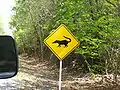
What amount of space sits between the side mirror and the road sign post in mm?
7575

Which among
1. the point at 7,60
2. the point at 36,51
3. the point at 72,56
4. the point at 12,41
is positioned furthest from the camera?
the point at 36,51

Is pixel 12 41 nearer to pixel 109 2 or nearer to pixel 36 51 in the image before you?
pixel 109 2

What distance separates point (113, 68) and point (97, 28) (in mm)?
2716

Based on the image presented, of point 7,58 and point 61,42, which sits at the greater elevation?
point 7,58

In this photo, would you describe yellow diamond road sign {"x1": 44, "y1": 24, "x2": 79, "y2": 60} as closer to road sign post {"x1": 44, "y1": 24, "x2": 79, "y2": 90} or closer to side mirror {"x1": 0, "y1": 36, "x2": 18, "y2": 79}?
road sign post {"x1": 44, "y1": 24, "x2": 79, "y2": 90}

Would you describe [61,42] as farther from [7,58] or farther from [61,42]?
[7,58]

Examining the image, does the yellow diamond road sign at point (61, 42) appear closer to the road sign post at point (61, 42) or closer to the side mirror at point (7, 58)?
the road sign post at point (61, 42)

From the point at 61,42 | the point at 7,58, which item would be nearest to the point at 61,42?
the point at 61,42

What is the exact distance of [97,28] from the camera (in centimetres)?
1016

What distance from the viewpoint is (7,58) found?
1342 mm

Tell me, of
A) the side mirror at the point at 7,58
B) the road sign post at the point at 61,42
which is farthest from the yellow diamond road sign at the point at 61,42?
the side mirror at the point at 7,58

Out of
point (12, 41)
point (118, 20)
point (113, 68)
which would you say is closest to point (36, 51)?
point (113, 68)

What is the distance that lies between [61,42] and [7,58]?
25.4 feet

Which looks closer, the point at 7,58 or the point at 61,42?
the point at 7,58
